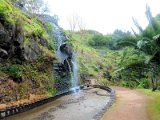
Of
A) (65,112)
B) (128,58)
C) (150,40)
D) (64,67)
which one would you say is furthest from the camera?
(64,67)

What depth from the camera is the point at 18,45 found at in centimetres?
2214

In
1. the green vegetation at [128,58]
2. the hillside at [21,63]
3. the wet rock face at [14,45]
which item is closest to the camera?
the green vegetation at [128,58]

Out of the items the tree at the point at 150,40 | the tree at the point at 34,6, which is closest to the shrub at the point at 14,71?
the tree at the point at 150,40

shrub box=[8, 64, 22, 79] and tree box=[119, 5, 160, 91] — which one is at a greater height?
tree box=[119, 5, 160, 91]

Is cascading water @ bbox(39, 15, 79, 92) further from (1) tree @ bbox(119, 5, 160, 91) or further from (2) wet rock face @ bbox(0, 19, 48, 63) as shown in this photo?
(1) tree @ bbox(119, 5, 160, 91)

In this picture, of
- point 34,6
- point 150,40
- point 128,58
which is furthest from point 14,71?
point 34,6

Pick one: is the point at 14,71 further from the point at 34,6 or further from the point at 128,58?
the point at 34,6

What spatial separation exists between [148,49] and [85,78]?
918 inches

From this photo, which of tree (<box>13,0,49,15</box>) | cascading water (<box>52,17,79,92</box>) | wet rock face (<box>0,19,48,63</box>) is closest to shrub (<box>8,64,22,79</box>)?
wet rock face (<box>0,19,48,63</box>)

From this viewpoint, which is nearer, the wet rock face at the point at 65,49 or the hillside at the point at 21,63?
the hillside at the point at 21,63

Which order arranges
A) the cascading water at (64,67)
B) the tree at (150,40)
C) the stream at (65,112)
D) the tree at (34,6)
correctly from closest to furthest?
1. the stream at (65,112)
2. the tree at (150,40)
3. the cascading water at (64,67)
4. the tree at (34,6)

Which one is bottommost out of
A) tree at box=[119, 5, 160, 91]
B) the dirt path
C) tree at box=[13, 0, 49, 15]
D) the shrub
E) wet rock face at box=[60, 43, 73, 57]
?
the dirt path

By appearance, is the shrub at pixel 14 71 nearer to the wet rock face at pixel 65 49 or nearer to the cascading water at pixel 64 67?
the cascading water at pixel 64 67

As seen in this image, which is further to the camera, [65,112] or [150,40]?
[150,40]
